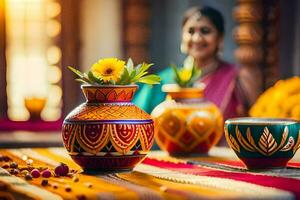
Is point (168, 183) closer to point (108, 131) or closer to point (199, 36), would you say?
point (108, 131)

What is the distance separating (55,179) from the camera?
5.72ft

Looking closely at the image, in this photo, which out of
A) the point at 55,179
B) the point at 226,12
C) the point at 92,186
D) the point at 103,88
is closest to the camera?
the point at 92,186

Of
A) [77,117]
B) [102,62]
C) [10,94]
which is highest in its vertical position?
[102,62]

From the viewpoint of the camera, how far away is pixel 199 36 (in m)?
3.90

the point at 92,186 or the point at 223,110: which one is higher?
the point at 92,186

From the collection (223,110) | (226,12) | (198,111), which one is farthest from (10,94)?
(198,111)

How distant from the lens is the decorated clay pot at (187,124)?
2311mm

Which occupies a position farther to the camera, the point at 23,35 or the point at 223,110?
the point at 23,35

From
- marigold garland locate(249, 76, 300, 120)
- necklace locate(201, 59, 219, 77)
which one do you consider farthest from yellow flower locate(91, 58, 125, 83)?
necklace locate(201, 59, 219, 77)

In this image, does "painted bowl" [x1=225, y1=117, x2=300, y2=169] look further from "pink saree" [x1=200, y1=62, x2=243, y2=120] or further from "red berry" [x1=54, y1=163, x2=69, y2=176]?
"pink saree" [x1=200, y1=62, x2=243, y2=120]

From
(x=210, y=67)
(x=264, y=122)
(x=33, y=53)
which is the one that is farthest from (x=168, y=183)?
(x=33, y=53)

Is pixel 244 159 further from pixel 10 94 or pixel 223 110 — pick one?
pixel 10 94

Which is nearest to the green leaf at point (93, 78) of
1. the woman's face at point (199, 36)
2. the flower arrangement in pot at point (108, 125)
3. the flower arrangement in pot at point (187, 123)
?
the flower arrangement in pot at point (108, 125)

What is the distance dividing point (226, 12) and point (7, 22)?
248 cm
